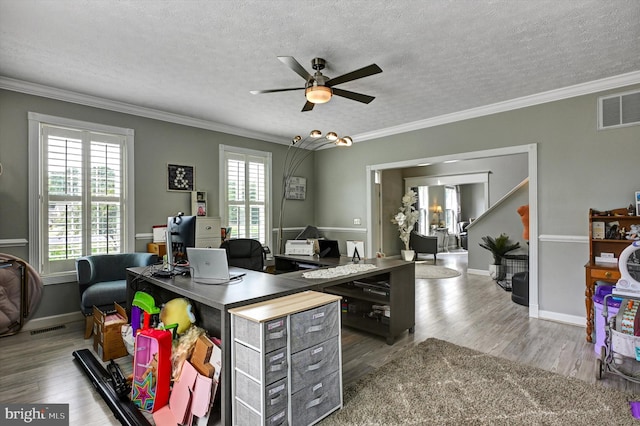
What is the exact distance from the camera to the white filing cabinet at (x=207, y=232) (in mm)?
4516

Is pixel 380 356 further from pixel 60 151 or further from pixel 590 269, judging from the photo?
pixel 60 151

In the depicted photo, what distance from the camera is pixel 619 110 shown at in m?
3.42

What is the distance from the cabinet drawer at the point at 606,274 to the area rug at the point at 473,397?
1.28m

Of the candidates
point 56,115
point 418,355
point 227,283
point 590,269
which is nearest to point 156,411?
point 227,283

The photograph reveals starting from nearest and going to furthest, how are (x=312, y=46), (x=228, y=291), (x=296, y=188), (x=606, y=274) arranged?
(x=228, y=291) → (x=312, y=46) → (x=606, y=274) → (x=296, y=188)

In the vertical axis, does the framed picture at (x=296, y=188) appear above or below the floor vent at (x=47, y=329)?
above

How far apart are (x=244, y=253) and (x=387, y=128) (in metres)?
3.20

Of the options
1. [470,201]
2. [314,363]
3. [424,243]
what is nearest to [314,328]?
[314,363]

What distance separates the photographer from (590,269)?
3.22 metres

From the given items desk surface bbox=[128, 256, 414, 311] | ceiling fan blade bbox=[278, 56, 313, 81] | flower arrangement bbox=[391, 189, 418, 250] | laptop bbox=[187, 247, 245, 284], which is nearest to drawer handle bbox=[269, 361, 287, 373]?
desk surface bbox=[128, 256, 414, 311]

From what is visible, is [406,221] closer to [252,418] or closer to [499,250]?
[499,250]

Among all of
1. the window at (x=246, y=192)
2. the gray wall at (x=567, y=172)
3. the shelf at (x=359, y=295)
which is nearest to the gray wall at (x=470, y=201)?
the gray wall at (x=567, y=172)

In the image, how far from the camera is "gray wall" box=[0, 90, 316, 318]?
3.49 metres

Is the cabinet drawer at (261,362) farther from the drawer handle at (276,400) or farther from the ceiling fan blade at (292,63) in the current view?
the ceiling fan blade at (292,63)
